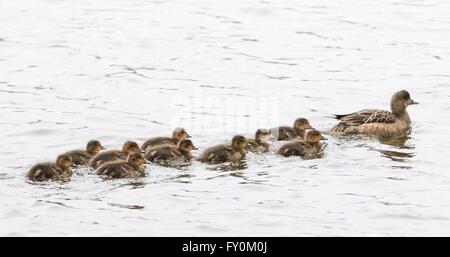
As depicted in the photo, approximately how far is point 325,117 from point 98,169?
3863 millimetres

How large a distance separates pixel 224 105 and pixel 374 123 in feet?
7.33

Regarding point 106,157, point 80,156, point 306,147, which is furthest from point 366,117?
point 80,156

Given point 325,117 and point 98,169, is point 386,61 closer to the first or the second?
point 325,117

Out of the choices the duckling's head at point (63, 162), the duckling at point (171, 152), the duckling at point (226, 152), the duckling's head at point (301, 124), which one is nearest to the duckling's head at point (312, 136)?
the duckling's head at point (301, 124)

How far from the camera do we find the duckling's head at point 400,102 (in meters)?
14.2

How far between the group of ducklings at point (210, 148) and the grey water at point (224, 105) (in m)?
0.12

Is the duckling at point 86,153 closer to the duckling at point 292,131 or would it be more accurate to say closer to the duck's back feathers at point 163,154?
the duck's back feathers at point 163,154

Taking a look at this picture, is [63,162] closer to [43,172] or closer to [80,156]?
[43,172]

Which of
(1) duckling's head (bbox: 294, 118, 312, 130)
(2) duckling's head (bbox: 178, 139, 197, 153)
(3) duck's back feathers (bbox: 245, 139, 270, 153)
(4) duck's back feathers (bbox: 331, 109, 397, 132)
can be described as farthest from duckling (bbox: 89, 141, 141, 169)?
(4) duck's back feathers (bbox: 331, 109, 397, 132)

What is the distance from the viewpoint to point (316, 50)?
1811 cm

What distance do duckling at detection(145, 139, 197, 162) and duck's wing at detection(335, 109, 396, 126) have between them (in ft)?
7.03

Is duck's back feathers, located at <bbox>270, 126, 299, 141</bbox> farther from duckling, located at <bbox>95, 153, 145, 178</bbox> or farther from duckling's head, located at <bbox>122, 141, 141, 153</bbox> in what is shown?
duckling, located at <bbox>95, 153, 145, 178</bbox>

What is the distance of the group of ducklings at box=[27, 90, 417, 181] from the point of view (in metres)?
11.4
